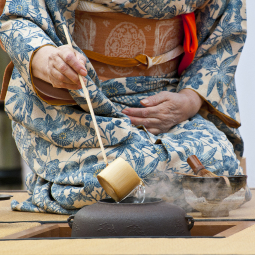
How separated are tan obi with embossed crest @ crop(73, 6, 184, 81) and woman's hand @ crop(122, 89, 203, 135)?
0.39 feet

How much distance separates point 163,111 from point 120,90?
0.16 m

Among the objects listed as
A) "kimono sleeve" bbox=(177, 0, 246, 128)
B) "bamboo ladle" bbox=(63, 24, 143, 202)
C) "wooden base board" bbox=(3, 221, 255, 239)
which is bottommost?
"wooden base board" bbox=(3, 221, 255, 239)

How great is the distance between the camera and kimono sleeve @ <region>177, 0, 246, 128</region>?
1575 millimetres

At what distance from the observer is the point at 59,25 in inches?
51.6

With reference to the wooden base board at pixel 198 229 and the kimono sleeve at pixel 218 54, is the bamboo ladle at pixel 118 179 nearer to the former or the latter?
the wooden base board at pixel 198 229

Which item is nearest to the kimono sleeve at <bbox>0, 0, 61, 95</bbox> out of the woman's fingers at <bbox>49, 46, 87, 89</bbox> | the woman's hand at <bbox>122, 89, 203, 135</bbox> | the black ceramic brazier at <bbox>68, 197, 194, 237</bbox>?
the woman's fingers at <bbox>49, 46, 87, 89</bbox>

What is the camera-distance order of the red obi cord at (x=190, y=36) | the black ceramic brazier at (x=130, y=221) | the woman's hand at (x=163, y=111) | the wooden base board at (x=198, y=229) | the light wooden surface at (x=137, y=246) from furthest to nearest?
1. the red obi cord at (x=190, y=36)
2. the woman's hand at (x=163, y=111)
3. the wooden base board at (x=198, y=229)
4. the black ceramic brazier at (x=130, y=221)
5. the light wooden surface at (x=137, y=246)

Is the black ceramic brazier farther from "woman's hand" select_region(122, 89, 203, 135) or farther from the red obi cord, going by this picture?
the red obi cord

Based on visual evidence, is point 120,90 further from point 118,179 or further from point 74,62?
point 118,179

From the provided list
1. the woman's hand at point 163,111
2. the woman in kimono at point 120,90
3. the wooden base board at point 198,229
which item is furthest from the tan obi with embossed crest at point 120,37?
the wooden base board at point 198,229

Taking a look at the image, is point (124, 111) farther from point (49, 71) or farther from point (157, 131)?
point (49, 71)

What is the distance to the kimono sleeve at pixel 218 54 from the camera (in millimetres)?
1575

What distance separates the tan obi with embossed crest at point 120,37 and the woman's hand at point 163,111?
0.12 metres

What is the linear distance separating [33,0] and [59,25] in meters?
0.11
